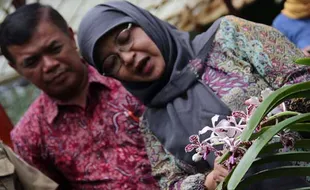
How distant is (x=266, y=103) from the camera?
1.00 metres

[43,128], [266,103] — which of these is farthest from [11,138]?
[266,103]

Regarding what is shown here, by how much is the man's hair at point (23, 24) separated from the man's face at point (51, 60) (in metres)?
0.02

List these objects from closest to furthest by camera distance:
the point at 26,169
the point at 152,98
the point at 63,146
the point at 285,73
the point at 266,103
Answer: the point at 266,103 → the point at 285,73 → the point at 152,98 → the point at 26,169 → the point at 63,146

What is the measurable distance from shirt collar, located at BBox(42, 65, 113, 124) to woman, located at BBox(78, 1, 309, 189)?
0.57m

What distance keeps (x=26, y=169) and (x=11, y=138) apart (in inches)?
16.2

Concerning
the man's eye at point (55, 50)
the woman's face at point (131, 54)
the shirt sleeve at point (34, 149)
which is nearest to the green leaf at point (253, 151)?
the woman's face at point (131, 54)

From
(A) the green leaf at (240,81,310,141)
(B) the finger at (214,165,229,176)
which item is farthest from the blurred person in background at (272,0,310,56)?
(A) the green leaf at (240,81,310,141)

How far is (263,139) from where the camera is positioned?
100cm

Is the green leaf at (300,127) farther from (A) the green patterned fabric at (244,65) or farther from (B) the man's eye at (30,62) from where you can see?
(B) the man's eye at (30,62)

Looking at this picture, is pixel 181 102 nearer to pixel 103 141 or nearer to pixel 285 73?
pixel 285 73

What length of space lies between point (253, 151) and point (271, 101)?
0.29ft

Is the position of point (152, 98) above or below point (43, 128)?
above

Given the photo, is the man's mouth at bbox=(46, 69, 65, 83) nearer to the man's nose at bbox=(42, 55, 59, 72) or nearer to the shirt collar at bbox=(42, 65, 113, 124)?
the man's nose at bbox=(42, 55, 59, 72)

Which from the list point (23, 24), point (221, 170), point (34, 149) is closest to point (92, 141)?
point (34, 149)
